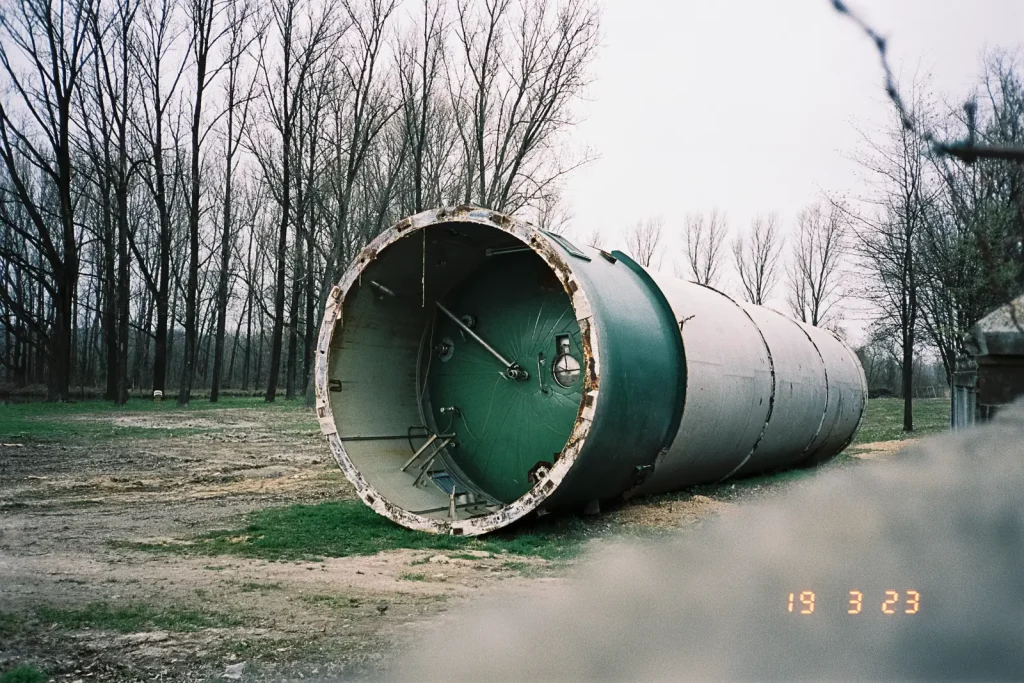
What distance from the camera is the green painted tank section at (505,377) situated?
7.93 metres

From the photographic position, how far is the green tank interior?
26.1ft

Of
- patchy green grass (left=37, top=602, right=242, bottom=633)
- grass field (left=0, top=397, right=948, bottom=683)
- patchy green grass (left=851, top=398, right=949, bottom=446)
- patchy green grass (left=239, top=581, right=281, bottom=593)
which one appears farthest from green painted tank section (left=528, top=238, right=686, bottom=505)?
patchy green grass (left=851, top=398, right=949, bottom=446)

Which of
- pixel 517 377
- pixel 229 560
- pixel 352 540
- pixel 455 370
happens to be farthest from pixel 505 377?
pixel 229 560

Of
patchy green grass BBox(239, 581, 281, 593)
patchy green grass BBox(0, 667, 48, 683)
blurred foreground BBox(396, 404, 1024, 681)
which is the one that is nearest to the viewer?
blurred foreground BBox(396, 404, 1024, 681)

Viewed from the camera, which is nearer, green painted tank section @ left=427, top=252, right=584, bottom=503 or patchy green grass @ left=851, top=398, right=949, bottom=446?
green painted tank section @ left=427, top=252, right=584, bottom=503

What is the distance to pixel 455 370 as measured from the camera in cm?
899

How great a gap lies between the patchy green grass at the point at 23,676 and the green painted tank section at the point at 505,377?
15.6ft

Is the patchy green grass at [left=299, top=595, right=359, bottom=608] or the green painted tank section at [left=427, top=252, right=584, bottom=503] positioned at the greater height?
the green painted tank section at [left=427, top=252, right=584, bottom=503]

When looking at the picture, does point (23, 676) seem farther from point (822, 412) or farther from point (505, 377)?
point (822, 412)

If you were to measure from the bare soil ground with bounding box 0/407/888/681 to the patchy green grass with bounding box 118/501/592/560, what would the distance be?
21 cm

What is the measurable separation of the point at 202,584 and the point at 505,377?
3.74 meters

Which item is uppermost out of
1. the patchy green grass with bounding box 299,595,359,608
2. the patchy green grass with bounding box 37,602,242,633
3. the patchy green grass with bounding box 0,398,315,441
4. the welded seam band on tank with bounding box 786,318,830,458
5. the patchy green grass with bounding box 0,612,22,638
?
the welded seam band on tank with bounding box 786,318,830,458

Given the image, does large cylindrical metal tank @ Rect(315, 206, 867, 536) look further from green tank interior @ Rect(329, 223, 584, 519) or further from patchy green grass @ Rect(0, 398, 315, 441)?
patchy green grass @ Rect(0, 398, 315, 441)

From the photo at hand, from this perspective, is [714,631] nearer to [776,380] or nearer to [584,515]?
[584,515]
